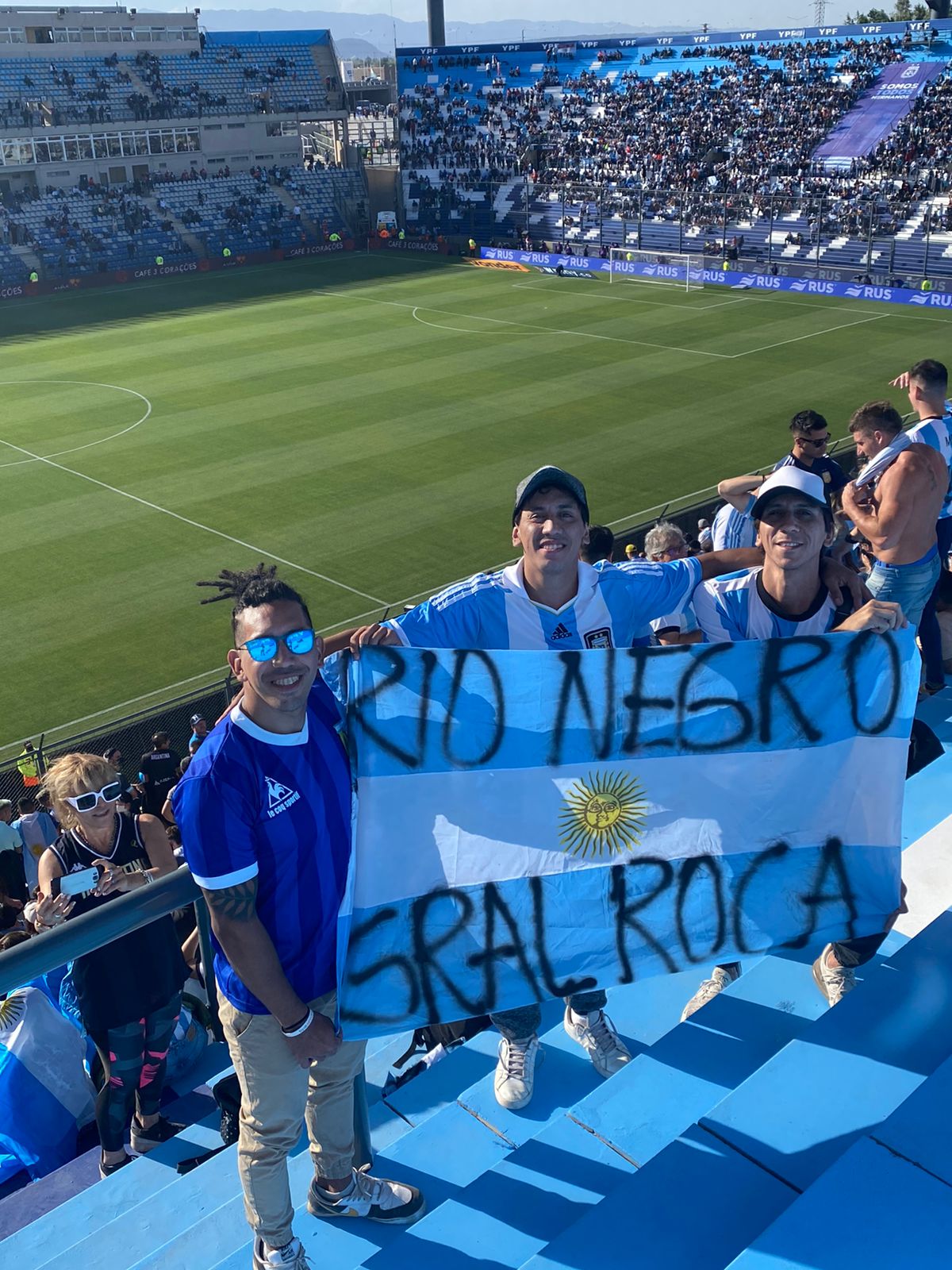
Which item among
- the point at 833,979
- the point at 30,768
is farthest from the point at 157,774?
the point at 833,979

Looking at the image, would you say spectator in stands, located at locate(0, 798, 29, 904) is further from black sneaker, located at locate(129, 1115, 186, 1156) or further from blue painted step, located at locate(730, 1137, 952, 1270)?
blue painted step, located at locate(730, 1137, 952, 1270)

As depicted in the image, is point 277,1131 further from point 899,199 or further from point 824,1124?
point 899,199

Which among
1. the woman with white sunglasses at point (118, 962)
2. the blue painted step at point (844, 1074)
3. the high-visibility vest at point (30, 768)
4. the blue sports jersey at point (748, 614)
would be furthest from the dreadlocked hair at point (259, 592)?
the high-visibility vest at point (30, 768)

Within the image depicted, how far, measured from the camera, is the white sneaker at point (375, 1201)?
3.71 metres

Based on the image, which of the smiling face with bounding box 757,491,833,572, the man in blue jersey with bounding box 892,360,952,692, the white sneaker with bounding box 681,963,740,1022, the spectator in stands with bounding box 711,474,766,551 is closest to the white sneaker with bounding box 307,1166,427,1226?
the white sneaker with bounding box 681,963,740,1022

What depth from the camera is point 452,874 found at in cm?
382

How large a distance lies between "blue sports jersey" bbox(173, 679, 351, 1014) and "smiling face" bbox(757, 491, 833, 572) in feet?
6.08

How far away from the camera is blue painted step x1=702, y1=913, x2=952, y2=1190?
329 cm

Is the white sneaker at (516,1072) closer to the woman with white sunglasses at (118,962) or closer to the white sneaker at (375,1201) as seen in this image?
the white sneaker at (375,1201)

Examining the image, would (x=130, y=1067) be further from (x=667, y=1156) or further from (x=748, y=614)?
(x=748, y=614)

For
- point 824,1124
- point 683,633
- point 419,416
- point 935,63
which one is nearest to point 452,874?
point 824,1124

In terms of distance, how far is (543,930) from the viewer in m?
3.92

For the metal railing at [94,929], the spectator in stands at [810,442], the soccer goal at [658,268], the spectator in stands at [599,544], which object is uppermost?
the soccer goal at [658,268]

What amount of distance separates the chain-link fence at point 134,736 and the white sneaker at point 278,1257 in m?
9.56
